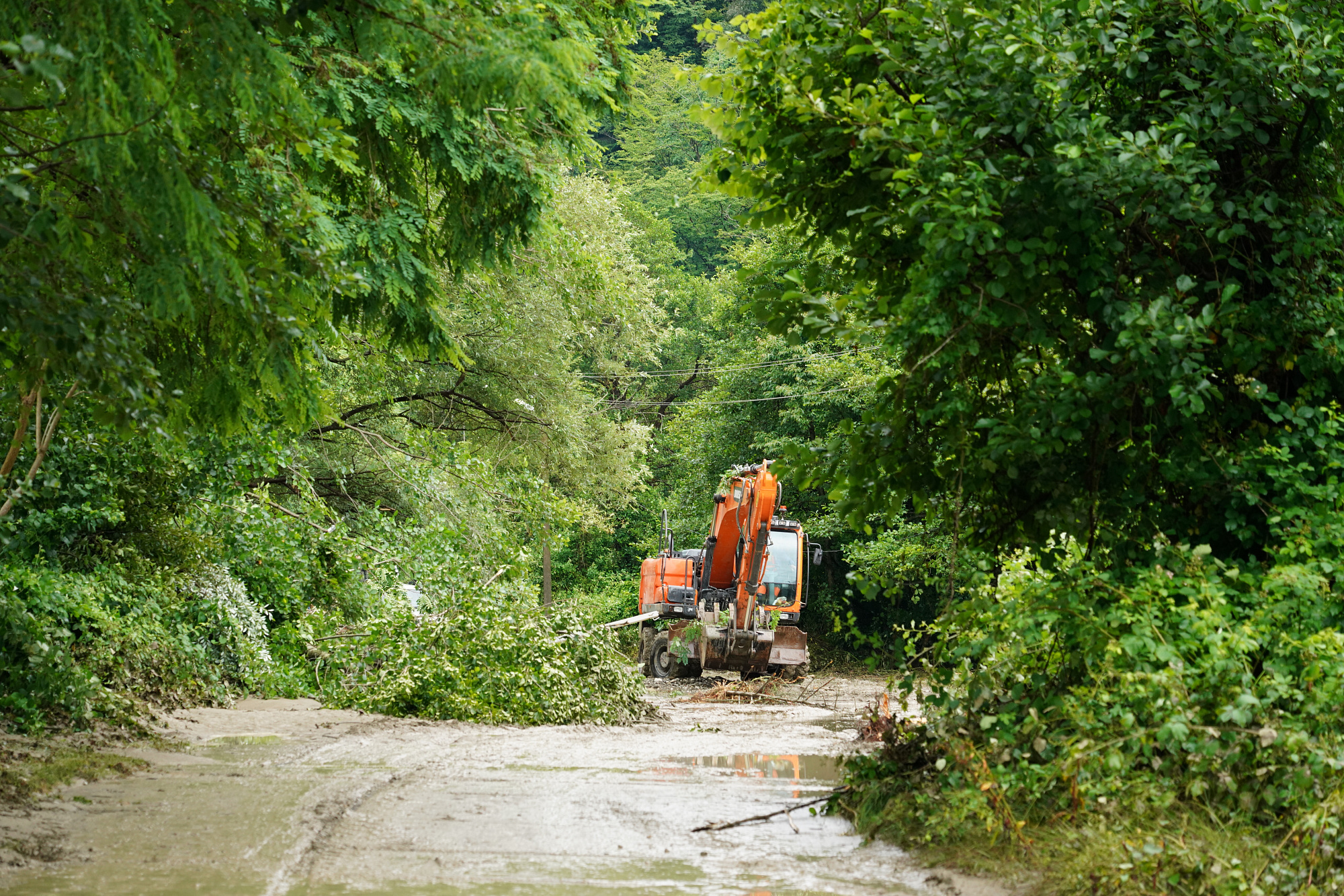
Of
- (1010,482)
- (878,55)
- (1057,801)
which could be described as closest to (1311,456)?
(1010,482)

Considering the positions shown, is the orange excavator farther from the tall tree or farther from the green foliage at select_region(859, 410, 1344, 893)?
the green foliage at select_region(859, 410, 1344, 893)

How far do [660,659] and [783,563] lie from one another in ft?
11.0

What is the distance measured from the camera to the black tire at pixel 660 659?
2416cm

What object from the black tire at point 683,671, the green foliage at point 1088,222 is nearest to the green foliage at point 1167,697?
the green foliage at point 1088,222

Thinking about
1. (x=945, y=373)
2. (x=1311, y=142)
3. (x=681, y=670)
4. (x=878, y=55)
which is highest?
(x=878, y=55)

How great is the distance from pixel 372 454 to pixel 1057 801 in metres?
15.7

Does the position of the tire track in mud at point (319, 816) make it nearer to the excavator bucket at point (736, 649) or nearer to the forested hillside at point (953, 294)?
the forested hillside at point (953, 294)

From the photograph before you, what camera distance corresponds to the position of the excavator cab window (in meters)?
24.1

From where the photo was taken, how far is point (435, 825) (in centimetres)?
687

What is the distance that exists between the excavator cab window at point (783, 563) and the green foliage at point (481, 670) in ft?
31.6

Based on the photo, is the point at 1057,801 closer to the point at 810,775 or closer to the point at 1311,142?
the point at 1311,142

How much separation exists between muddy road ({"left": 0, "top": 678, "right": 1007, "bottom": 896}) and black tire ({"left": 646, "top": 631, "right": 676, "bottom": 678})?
1273 centimetres

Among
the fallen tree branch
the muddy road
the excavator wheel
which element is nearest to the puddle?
the muddy road

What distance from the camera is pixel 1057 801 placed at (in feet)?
19.0
